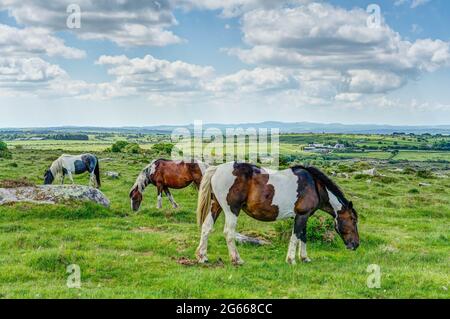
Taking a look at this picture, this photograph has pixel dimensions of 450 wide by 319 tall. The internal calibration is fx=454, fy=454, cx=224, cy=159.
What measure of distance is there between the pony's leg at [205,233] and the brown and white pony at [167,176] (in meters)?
9.33

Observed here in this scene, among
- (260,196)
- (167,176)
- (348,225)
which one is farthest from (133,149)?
(260,196)

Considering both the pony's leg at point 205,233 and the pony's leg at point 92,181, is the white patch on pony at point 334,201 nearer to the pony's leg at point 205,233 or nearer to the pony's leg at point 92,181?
the pony's leg at point 205,233

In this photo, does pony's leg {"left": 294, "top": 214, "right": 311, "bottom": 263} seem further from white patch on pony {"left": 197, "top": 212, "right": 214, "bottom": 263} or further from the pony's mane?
white patch on pony {"left": 197, "top": 212, "right": 214, "bottom": 263}

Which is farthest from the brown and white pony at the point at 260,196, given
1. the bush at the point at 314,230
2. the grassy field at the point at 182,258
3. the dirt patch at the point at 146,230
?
the dirt patch at the point at 146,230

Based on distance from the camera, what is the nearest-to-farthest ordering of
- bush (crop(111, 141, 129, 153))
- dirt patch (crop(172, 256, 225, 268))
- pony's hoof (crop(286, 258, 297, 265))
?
1. dirt patch (crop(172, 256, 225, 268))
2. pony's hoof (crop(286, 258, 297, 265))
3. bush (crop(111, 141, 129, 153))

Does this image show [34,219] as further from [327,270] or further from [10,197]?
[327,270]

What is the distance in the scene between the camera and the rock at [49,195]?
20016 millimetres

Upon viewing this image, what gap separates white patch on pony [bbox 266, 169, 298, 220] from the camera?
41.6 ft

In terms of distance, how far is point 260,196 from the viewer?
41.3 feet

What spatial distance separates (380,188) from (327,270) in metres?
25.1

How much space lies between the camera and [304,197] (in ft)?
42.1

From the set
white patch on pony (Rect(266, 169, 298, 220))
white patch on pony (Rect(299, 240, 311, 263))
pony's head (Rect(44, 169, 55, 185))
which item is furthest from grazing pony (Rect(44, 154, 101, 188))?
white patch on pony (Rect(299, 240, 311, 263))
